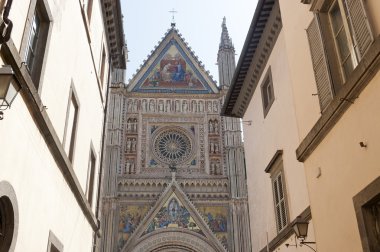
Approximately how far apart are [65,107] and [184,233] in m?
21.3

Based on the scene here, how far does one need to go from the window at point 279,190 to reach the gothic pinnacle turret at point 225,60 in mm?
23657

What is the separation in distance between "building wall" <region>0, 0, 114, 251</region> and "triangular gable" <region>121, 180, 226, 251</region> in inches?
659

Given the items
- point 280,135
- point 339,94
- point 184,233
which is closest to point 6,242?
point 339,94

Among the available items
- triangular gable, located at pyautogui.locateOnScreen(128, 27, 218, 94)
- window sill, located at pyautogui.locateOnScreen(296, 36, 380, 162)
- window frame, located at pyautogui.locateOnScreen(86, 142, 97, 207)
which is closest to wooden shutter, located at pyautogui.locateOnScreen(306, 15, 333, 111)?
window sill, located at pyautogui.locateOnScreen(296, 36, 380, 162)

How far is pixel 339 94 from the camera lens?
598 cm

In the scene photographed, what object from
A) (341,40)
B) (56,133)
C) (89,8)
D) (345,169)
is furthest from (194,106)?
(345,169)

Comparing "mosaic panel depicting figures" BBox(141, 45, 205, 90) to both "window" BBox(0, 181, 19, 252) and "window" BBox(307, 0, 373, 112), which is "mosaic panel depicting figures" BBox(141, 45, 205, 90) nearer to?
"window" BBox(307, 0, 373, 112)

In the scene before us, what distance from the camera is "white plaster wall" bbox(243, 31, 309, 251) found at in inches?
403

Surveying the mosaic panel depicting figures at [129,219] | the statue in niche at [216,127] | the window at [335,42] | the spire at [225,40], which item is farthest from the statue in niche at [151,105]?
the window at [335,42]

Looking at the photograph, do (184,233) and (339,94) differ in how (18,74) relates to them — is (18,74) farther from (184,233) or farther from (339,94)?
(184,233)

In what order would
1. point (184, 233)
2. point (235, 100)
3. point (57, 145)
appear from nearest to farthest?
point (57, 145), point (235, 100), point (184, 233)

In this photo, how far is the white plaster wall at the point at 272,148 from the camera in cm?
1023

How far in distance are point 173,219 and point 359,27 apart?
25.3m

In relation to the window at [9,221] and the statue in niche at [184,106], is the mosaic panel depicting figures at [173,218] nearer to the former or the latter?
the statue in niche at [184,106]
